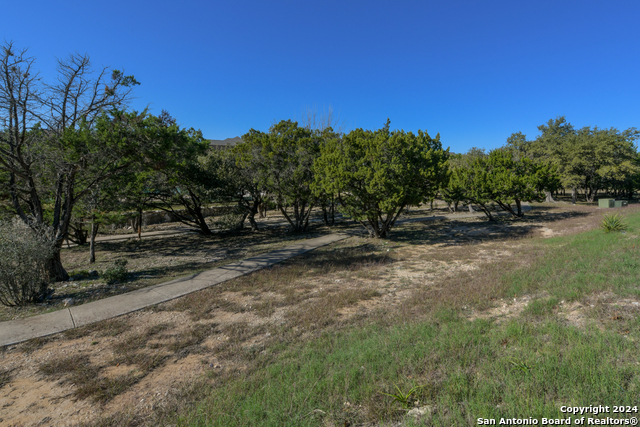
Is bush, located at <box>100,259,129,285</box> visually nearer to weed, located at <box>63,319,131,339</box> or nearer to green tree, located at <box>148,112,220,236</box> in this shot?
weed, located at <box>63,319,131,339</box>

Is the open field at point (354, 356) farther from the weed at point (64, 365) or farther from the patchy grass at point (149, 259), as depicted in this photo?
the patchy grass at point (149, 259)

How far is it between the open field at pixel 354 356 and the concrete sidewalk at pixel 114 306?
41cm

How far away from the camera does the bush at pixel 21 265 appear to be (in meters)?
6.06

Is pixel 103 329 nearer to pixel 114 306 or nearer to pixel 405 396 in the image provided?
pixel 114 306

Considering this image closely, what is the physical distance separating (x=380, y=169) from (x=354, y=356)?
9.75 meters

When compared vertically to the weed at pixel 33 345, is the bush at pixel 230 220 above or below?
above

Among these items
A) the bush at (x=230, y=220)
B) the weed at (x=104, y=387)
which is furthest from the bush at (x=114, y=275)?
the bush at (x=230, y=220)

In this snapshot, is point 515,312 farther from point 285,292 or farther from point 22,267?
point 22,267

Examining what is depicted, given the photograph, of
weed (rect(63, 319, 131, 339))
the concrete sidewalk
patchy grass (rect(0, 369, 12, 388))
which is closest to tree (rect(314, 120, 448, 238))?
the concrete sidewalk

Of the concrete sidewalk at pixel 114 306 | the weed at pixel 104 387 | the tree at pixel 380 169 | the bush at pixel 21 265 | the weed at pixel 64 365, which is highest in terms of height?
the tree at pixel 380 169

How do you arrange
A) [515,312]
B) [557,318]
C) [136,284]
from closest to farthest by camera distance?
[557,318]
[515,312]
[136,284]

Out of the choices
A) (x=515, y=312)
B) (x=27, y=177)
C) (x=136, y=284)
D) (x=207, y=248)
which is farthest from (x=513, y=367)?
(x=207, y=248)

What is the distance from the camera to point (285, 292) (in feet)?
23.8

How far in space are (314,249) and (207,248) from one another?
5.67 meters
